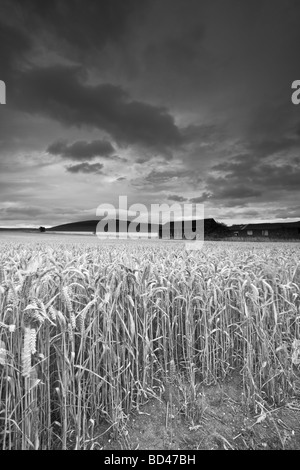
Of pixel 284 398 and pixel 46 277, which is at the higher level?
pixel 46 277

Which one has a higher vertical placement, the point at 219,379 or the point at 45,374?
the point at 45,374

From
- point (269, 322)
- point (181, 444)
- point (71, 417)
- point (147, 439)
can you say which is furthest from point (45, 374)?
point (269, 322)

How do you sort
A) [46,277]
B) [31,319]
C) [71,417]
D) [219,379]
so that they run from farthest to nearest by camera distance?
[219,379] < [46,277] < [71,417] < [31,319]

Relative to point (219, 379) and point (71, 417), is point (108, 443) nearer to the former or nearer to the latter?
point (71, 417)

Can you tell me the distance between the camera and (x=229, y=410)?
155 inches

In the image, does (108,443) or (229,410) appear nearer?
(108,443)

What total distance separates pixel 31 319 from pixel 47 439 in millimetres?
1271

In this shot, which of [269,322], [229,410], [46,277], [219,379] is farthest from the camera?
[269,322]

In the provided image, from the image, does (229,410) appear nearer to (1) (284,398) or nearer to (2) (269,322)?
(1) (284,398)
